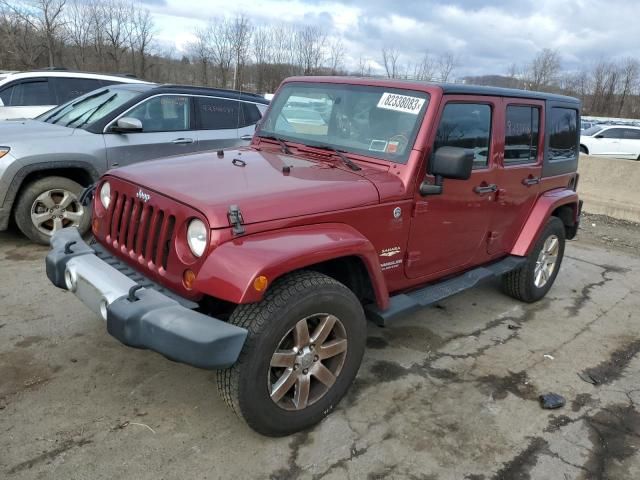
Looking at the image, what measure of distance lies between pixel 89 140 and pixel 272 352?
4059mm

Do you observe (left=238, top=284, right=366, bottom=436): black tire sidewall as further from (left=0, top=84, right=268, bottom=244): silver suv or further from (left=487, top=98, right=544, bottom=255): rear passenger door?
(left=0, top=84, right=268, bottom=244): silver suv

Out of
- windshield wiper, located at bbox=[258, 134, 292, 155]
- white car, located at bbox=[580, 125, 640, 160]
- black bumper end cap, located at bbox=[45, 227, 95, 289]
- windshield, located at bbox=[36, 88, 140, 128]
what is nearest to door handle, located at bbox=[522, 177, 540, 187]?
windshield wiper, located at bbox=[258, 134, 292, 155]

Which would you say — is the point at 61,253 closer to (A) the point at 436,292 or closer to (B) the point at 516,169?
(A) the point at 436,292

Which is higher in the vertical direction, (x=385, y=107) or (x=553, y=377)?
(x=385, y=107)

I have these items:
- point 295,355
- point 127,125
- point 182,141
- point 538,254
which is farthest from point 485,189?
point 182,141

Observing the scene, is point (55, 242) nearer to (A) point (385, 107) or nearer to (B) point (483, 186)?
(A) point (385, 107)

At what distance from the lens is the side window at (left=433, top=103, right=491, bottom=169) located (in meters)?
3.49

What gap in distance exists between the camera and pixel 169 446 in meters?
2.69

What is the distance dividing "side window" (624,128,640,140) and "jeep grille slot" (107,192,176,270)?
2151cm

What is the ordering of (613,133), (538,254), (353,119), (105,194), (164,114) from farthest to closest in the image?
(613,133) → (164,114) → (538,254) → (353,119) → (105,194)

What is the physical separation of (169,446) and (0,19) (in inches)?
1301

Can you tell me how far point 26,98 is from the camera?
27.7ft

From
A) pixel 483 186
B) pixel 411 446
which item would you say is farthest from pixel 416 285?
pixel 411 446

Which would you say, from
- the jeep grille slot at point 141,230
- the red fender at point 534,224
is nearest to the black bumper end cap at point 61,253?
the jeep grille slot at point 141,230
